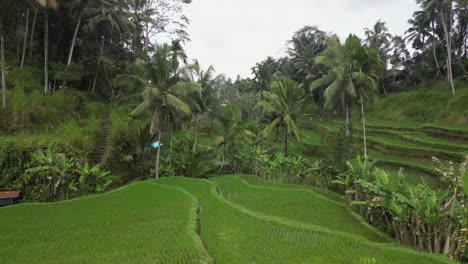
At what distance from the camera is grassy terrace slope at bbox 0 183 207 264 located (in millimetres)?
6481

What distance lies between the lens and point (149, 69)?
48.9ft

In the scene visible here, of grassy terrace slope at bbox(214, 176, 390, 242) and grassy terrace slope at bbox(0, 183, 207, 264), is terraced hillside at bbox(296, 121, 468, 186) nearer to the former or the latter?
grassy terrace slope at bbox(214, 176, 390, 242)

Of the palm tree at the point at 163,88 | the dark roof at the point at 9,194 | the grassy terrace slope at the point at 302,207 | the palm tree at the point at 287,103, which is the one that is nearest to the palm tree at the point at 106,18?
the palm tree at the point at 163,88

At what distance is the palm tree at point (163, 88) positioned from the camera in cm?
1458

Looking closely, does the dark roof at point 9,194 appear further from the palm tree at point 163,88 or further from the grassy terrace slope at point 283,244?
the grassy terrace slope at point 283,244

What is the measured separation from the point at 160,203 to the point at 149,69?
22.6ft

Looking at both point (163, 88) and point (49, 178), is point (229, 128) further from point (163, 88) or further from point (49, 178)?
point (49, 178)

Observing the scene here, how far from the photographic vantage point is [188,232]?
7.63m

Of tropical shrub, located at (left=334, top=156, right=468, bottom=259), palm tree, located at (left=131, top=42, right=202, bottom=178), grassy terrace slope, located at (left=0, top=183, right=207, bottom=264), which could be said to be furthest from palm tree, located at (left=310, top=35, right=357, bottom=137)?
grassy terrace slope, located at (left=0, top=183, right=207, bottom=264)

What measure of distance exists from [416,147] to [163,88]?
1346 cm

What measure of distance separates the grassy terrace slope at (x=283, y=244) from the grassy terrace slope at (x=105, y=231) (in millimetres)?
541

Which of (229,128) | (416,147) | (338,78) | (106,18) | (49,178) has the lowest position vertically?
(49,178)

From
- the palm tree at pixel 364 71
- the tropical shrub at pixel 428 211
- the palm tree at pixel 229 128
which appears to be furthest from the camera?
the palm tree at pixel 229 128

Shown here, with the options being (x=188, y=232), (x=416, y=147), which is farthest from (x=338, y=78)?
(x=188, y=232)
